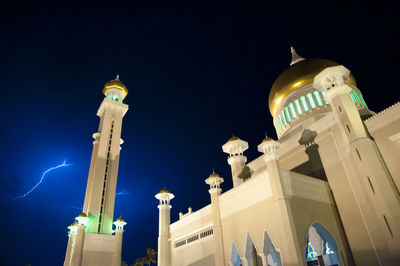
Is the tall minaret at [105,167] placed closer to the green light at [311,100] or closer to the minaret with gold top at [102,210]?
the minaret with gold top at [102,210]

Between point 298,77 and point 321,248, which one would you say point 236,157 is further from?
point 298,77

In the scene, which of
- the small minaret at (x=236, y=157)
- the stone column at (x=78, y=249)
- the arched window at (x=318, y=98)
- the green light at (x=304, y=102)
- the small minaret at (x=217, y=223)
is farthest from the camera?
the green light at (x=304, y=102)

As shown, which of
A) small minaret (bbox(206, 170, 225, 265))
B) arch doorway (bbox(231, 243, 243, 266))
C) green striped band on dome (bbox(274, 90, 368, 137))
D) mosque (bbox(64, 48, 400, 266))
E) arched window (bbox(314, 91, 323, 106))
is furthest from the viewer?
arched window (bbox(314, 91, 323, 106))

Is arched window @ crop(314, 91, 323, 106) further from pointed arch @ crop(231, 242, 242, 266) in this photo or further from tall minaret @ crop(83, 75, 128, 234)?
tall minaret @ crop(83, 75, 128, 234)

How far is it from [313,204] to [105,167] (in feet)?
55.2

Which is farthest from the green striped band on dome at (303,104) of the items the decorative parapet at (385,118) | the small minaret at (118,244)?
the small minaret at (118,244)

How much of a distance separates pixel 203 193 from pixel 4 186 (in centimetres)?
3352

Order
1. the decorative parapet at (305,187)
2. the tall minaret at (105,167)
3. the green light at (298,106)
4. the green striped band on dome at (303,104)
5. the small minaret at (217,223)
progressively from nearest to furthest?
the decorative parapet at (305,187) < the small minaret at (217,223) < the green striped band on dome at (303,104) < the green light at (298,106) < the tall minaret at (105,167)

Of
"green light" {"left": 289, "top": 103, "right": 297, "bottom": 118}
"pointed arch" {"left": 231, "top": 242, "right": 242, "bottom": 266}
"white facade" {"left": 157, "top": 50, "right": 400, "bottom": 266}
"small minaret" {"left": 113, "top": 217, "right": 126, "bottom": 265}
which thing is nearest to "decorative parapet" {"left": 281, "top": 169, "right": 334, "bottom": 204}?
"white facade" {"left": 157, "top": 50, "right": 400, "bottom": 266}

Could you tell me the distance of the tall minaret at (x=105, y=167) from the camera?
776 inches

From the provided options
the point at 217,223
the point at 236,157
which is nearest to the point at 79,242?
the point at 217,223

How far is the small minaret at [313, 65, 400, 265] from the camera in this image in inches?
383

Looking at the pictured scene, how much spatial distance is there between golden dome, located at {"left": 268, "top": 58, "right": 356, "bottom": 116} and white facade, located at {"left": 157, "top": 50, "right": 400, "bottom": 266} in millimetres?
5631

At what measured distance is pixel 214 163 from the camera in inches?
1965
